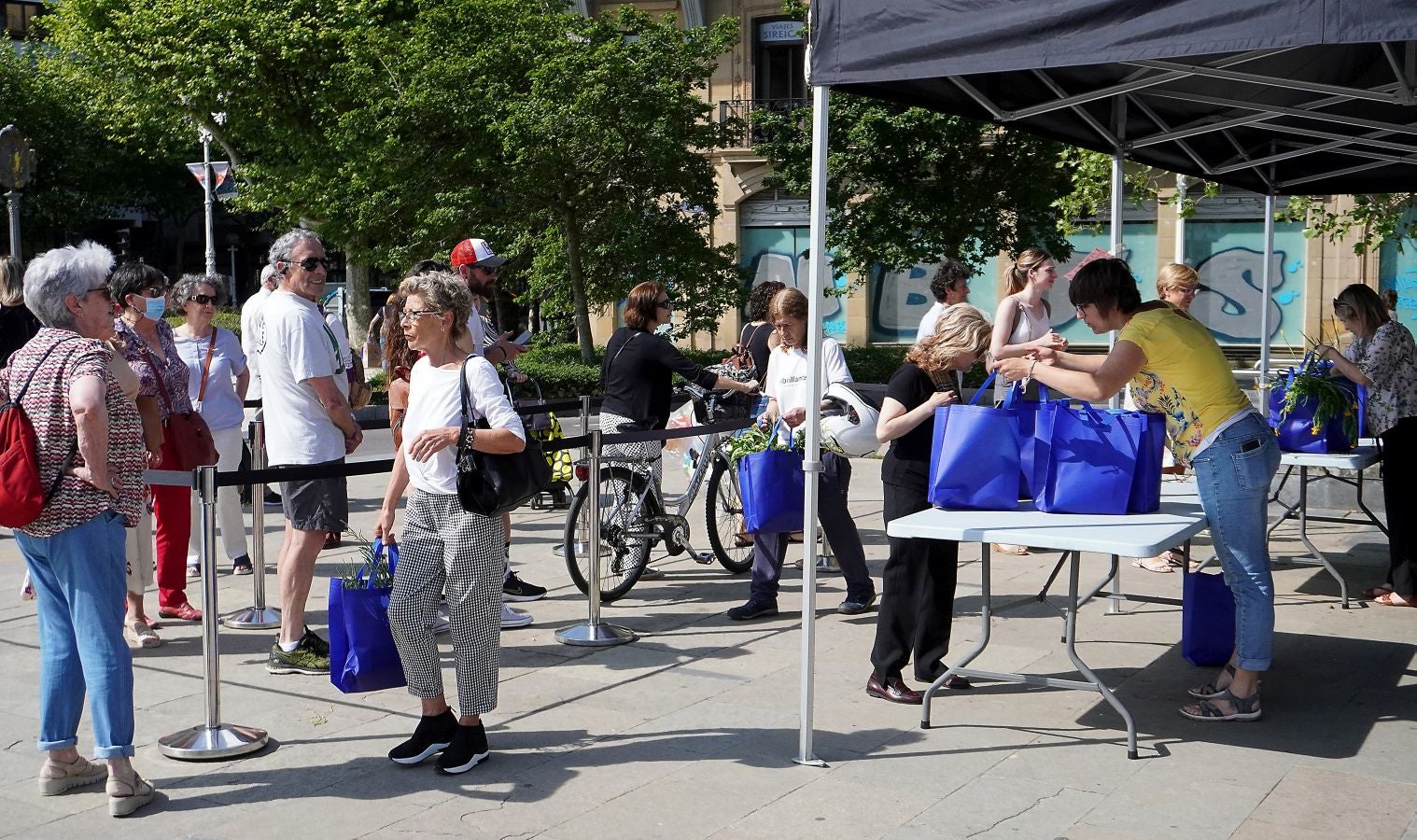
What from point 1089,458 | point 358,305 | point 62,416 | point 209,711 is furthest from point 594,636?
point 358,305

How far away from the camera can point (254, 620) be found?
23.8 ft

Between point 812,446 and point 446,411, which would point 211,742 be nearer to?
point 446,411

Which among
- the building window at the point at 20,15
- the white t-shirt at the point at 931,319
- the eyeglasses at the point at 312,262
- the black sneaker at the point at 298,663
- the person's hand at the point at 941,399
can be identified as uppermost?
the building window at the point at 20,15

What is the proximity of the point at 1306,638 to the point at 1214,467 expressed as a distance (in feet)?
6.73

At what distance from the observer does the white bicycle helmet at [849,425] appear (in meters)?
6.94

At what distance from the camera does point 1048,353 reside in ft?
17.7

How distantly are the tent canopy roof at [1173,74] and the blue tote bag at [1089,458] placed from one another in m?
1.32

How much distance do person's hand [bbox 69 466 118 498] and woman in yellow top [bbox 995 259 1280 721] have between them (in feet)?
10.6

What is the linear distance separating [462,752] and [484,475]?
100 centimetres

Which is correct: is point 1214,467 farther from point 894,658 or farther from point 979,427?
point 894,658

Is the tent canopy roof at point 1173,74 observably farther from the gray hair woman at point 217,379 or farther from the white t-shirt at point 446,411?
the gray hair woman at point 217,379

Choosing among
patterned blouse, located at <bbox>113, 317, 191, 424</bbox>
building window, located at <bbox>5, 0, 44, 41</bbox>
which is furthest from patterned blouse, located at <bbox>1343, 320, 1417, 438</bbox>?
building window, located at <bbox>5, 0, 44, 41</bbox>

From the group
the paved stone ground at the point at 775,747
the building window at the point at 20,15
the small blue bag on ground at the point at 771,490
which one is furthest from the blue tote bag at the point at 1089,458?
the building window at the point at 20,15

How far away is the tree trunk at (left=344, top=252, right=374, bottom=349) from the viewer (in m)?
32.5
